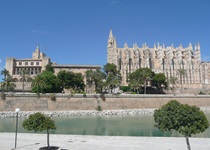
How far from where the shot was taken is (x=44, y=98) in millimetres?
41500

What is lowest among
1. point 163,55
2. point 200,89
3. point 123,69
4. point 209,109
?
point 209,109

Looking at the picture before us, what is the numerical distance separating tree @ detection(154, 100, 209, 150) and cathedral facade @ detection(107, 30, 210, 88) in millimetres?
67441

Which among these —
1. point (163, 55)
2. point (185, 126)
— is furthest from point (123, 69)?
point (185, 126)

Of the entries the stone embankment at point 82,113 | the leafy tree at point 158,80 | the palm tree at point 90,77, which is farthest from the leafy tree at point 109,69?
the stone embankment at point 82,113

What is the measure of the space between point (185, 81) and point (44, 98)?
5609 cm

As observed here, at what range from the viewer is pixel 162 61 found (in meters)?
81.8

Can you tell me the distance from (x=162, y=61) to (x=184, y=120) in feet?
246

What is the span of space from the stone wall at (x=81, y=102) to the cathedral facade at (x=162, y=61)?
29094mm

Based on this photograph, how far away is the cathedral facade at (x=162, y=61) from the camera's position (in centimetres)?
7981

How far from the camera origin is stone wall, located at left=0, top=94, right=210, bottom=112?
131ft

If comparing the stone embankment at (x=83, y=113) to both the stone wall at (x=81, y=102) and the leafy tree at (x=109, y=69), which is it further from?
the leafy tree at (x=109, y=69)

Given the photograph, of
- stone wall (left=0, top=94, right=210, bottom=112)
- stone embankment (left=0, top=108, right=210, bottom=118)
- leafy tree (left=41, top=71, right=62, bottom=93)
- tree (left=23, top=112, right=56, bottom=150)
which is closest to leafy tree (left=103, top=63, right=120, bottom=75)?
leafy tree (left=41, top=71, right=62, bottom=93)

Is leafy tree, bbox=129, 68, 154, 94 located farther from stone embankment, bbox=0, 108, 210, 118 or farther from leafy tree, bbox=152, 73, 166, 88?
stone embankment, bbox=0, 108, 210, 118

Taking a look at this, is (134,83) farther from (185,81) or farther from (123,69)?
(185,81)
